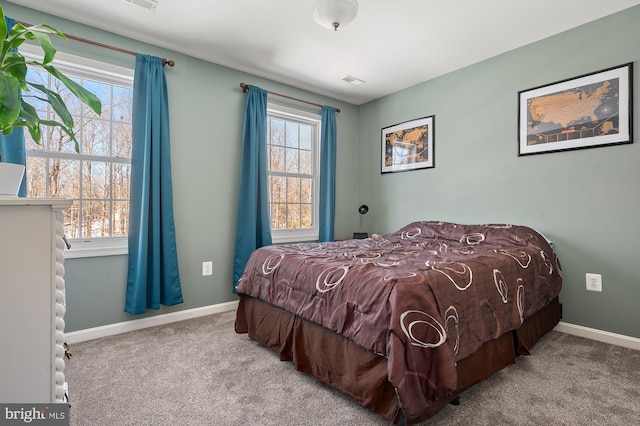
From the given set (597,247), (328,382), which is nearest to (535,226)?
(597,247)

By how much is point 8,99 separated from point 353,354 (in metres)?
1.65

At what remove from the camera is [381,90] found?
13.1 ft

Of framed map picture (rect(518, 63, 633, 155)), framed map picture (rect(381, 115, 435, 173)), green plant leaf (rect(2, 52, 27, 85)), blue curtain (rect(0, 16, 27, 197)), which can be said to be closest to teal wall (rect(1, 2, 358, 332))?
blue curtain (rect(0, 16, 27, 197))

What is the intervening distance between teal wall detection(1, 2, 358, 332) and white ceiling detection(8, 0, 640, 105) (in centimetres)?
17

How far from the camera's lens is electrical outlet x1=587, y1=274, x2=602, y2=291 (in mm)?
2479

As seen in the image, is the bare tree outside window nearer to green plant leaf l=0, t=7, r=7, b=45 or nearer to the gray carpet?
the gray carpet

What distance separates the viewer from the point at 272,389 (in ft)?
5.83

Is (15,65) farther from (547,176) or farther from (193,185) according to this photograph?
(547,176)

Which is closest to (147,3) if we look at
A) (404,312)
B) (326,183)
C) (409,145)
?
(326,183)

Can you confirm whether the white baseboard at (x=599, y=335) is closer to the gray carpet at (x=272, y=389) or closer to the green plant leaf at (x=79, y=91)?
the gray carpet at (x=272, y=389)

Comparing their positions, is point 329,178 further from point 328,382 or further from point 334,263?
point 328,382

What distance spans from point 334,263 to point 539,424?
4.02ft

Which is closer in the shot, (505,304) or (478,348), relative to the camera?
(478,348)

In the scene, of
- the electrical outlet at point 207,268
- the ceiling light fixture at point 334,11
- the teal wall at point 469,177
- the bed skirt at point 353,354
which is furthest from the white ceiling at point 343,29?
the bed skirt at point 353,354
